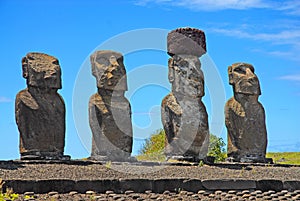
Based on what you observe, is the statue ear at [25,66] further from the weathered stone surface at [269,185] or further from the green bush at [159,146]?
the green bush at [159,146]

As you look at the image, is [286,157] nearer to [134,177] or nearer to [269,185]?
[269,185]

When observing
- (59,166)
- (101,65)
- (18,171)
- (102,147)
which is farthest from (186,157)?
(18,171)

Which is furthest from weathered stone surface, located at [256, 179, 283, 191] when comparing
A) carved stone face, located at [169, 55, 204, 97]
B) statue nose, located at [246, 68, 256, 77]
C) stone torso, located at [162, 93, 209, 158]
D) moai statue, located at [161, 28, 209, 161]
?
statue nose, located at [246, 68, 256, 77]

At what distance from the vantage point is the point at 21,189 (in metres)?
11.4

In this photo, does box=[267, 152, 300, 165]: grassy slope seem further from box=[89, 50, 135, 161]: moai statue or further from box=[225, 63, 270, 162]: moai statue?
box=[89, 50, 135, 161]: moai statue

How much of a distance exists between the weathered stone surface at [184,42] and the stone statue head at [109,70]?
167 centimetres

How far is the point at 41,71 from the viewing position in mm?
15367

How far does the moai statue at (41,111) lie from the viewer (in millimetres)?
15016

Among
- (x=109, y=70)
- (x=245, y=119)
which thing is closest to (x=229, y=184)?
(x=109, y=70)

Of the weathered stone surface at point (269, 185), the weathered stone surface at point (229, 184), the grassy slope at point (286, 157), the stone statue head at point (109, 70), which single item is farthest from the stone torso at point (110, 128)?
the grassy slope at point (286, 157)

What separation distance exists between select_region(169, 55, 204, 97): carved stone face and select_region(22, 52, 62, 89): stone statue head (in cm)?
333

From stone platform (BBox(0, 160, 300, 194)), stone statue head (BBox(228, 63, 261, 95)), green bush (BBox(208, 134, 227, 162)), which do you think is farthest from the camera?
green bush (BBox(208, 134, 227, 162))

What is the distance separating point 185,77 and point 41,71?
4.08 m

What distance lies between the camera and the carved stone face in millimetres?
17359
